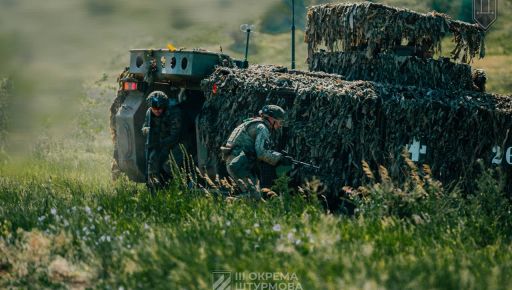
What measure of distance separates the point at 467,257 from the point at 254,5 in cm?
2058

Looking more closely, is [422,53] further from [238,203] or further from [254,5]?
[254,5]

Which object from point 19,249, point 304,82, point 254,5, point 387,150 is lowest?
point 19,249

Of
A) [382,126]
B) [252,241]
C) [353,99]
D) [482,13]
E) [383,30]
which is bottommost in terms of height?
[252,241]

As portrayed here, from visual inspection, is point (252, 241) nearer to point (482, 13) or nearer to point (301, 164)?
point (301, 164)

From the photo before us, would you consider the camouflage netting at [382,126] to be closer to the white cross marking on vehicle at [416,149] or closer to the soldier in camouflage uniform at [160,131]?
the white cross marking on vehicle at [416,149]

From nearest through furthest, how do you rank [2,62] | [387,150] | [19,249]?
[19,249], [387,150], [2,62]

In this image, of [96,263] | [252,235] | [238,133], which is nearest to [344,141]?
[238,133]

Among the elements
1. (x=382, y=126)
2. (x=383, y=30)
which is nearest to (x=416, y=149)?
(x=382, y=126)

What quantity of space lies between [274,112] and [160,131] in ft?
7.61

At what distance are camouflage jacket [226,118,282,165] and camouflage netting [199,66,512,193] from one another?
64 centimetres

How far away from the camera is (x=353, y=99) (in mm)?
10531

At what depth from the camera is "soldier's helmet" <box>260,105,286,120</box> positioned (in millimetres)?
10430

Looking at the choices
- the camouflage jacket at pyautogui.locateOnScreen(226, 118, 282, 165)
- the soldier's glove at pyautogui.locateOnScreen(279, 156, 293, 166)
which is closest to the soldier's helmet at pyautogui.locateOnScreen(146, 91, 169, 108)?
the camouflage jacket at pyautogui.locateOnScreen(226, 118, 282, 165)

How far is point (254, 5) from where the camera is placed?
26969mm
